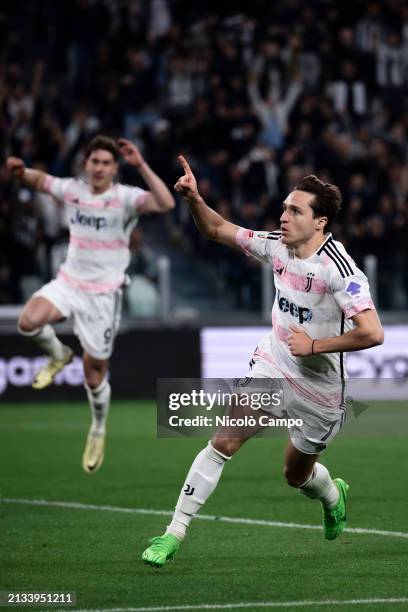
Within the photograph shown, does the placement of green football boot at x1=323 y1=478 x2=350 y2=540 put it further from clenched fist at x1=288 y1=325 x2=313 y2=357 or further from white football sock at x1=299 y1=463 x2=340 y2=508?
clenched fist at x1=288 y1=325 x2=313 y2=357

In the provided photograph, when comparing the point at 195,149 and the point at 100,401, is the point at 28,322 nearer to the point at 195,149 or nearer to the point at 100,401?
the point at 100,401

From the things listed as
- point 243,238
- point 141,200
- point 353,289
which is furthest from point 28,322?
point 353,289

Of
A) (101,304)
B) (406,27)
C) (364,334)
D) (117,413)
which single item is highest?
(406,27)

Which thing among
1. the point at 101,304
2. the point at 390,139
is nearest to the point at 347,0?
the point at 390,139

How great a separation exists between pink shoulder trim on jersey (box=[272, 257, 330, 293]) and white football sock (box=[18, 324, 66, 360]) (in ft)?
14.2

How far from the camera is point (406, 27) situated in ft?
81.5

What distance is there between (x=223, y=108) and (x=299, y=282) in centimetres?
1440

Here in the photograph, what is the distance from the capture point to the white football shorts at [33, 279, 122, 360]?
11766 mm

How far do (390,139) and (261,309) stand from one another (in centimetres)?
559

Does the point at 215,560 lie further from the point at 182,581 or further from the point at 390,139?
the point at 390,139

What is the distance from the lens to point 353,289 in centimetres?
712

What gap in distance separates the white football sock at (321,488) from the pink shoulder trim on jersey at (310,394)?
19.9 inches

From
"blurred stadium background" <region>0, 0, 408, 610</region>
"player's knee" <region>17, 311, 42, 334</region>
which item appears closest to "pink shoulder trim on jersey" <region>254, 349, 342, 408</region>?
"player's knee" <region>17, 311, 42, 334</region>

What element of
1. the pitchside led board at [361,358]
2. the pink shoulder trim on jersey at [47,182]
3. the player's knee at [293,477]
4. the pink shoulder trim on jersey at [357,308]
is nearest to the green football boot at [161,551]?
the player's knee at [293,477]
